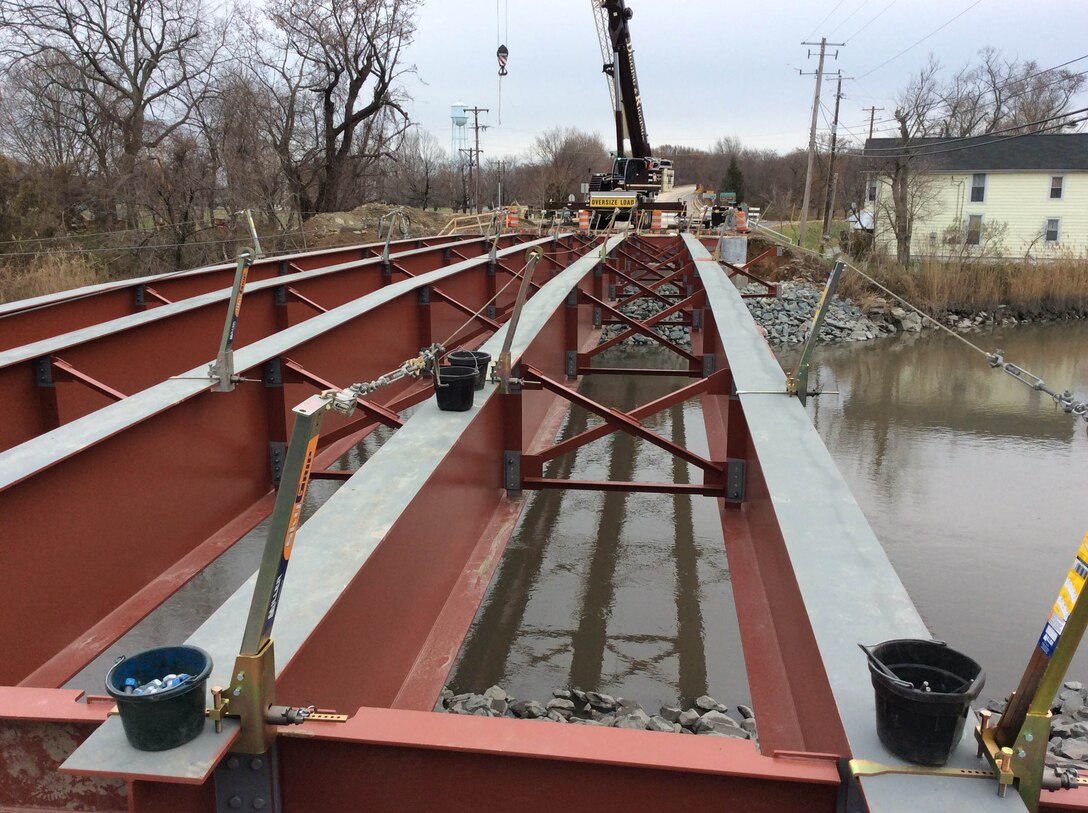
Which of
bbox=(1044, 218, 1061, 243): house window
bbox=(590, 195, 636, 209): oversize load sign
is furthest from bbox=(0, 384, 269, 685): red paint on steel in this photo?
bbox=(1044, 218, 1061, 243): house window

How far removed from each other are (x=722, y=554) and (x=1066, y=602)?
7683 mm

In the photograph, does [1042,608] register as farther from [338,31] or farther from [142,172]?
[338,31]

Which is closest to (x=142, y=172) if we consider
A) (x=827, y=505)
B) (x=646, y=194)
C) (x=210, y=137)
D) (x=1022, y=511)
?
(x=210, y=137)

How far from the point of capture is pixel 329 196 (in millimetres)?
33375

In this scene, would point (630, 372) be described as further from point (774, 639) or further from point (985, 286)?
point (985, 286)

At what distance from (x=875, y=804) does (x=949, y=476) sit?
40.7 ft

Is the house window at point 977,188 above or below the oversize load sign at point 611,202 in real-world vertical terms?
above

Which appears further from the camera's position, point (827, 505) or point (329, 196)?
point (329, 196)

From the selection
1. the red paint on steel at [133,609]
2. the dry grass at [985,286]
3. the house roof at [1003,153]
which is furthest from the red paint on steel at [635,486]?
the house roof at [1003,153]

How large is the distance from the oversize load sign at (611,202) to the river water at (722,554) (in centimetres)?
1241

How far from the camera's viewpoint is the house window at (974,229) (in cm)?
4056

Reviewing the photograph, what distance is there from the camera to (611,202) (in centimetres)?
2797

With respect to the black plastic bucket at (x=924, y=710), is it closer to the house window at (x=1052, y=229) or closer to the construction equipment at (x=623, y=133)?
the construction equipment at (x=623, y=133)

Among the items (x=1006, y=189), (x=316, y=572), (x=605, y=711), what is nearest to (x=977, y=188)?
(x=1006, y=189)
